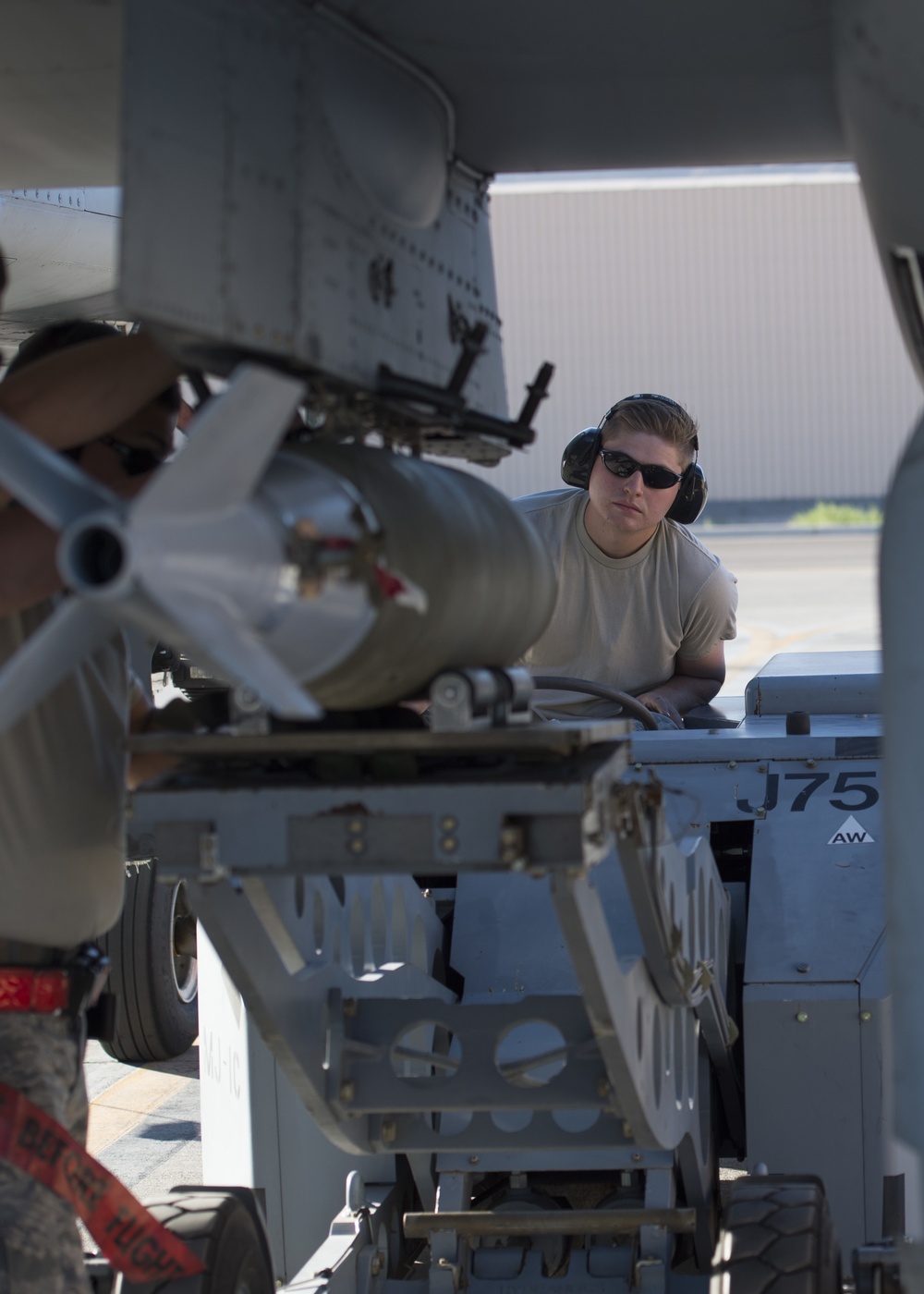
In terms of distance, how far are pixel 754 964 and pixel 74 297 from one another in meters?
4.04

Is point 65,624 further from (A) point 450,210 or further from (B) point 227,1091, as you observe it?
(B) point 227,1091

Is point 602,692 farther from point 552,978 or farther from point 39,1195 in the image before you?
point 39,1195

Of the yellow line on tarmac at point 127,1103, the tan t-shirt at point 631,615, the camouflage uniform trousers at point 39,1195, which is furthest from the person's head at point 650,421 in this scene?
the yellow line on tarmac at point 127,1103

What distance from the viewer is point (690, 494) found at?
195 inches

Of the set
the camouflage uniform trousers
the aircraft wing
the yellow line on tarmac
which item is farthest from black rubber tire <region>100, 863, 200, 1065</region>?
the aircraft wing

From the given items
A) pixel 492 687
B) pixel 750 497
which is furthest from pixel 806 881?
pixel 750 497

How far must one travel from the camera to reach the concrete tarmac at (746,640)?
499cm

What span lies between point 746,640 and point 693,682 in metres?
12.4

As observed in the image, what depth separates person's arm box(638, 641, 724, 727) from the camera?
4785mm

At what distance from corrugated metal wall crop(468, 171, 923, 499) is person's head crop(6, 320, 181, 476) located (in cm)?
2983

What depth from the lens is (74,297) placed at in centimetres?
604

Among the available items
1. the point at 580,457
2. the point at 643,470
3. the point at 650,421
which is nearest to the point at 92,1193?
the point at 643,470

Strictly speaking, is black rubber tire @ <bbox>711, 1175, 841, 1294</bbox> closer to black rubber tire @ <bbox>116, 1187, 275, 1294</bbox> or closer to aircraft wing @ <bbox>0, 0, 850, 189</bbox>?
black rubber tire @ <bbox>116, 1187, 275, 1294</bbox>

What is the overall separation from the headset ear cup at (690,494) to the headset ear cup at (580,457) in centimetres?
31
